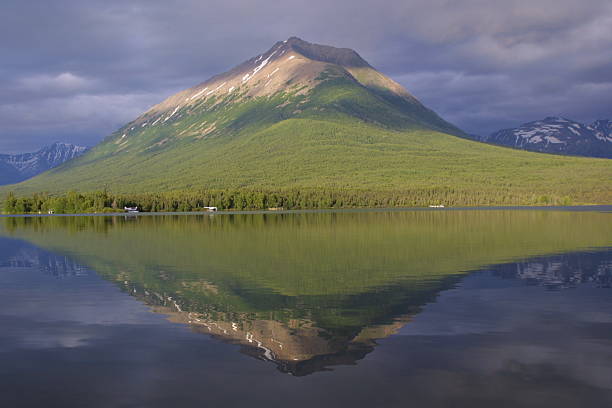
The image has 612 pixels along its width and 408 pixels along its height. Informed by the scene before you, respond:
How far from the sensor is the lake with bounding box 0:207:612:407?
46.3ft

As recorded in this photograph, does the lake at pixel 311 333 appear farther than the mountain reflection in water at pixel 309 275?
No

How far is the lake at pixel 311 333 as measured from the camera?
14.1m

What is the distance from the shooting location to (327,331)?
64.2 feet

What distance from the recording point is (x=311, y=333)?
1934cm

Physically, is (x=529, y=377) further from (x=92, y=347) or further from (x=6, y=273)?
(x=6, y=273)

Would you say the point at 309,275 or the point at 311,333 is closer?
the point at 311,333

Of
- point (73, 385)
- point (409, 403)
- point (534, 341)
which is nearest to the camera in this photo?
point (409, 403)

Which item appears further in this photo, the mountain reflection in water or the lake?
the mountain reflection in water

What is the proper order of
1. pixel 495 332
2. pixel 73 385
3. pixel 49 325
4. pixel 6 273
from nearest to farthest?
pixel 73 385 → pixel 495 332 → pixel 49 325 → pixel 6 273

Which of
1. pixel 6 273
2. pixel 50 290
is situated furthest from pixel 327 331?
pixel 6 273

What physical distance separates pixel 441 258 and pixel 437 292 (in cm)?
1366

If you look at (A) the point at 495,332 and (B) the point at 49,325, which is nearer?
(A) the point at 495,332

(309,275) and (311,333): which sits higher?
(309,275)

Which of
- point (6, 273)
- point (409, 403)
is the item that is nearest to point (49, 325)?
point (409, 403)
